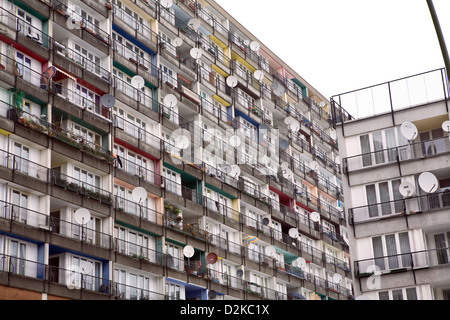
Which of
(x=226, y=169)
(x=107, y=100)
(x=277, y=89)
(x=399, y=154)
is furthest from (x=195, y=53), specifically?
(x=399, y=154)

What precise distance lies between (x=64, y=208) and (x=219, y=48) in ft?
97.6

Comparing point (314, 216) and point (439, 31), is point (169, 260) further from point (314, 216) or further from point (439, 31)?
point (439, 31)

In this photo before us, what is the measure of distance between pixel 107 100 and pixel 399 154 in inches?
745

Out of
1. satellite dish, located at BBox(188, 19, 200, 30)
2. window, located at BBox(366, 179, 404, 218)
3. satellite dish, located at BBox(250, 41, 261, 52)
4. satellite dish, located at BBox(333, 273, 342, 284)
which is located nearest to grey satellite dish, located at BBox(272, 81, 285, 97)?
satellite dish, located at BBox(250, 41, 261, 52)

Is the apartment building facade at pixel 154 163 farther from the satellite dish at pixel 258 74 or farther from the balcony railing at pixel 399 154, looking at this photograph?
the balcony railing at pixel 399 154

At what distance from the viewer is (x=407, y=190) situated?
145 feet

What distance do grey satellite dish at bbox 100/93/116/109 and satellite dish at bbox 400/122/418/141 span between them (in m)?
18.5

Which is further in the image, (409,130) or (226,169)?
(226,169)

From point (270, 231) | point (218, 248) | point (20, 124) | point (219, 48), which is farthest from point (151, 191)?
point (219, 48)

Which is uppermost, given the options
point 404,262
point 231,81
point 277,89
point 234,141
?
point 277,89

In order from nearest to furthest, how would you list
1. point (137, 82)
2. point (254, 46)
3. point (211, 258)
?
point (137, 82), point (211, 258), point (254, 46)

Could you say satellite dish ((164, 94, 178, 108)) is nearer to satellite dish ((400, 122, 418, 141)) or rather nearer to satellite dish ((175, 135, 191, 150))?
satellite dish ((175, 135, 191, 150))
